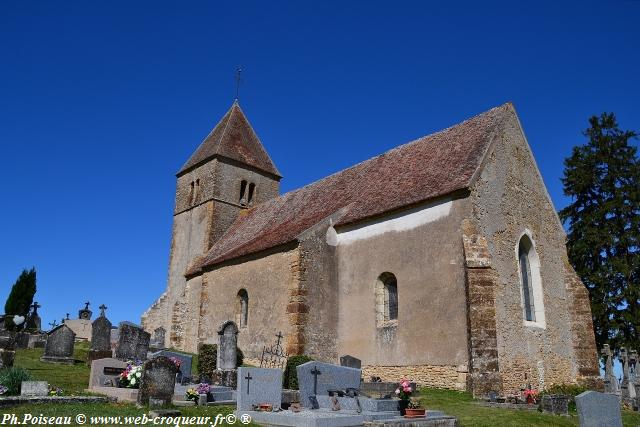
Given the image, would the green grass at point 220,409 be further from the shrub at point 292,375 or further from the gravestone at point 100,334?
the shrub at point 292,375

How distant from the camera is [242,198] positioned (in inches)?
1182

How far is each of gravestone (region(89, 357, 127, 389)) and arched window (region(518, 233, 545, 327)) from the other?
1181cm

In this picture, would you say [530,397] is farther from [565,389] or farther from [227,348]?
[227,348]

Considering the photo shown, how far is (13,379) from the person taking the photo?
33.7 feet

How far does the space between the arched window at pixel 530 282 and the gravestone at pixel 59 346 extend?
1468 centimetres

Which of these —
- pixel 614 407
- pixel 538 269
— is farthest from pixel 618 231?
pixel 614 407

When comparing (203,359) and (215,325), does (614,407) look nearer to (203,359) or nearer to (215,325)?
(203,359)

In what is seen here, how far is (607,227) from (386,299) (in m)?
12.9

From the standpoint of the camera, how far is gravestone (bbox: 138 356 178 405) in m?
10.1

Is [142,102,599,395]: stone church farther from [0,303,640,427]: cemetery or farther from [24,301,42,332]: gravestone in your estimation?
[24,301,42,332]: gravestone

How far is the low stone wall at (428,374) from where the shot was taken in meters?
14.4

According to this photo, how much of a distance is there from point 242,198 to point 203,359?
13.5 meters

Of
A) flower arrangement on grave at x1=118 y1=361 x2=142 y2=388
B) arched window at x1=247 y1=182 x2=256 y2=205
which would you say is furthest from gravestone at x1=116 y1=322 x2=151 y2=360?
arched window at x1=247 y1=182 x2=256 y2=205

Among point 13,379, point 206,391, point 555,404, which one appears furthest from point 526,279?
point 13,379
